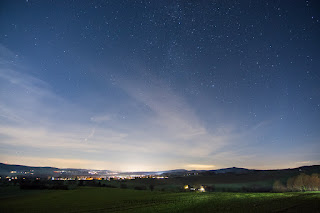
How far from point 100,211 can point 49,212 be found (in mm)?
8393

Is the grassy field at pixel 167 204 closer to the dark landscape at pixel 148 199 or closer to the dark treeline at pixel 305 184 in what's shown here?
the dark landscape at pixel 148 199

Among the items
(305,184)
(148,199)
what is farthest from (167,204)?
(305,184)

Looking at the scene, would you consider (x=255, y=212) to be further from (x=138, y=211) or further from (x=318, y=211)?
(x=138, y=211)

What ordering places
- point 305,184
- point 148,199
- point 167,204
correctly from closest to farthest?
point 167,204
point 148,199
point 305,184

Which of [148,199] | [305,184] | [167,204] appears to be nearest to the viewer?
[167,204]

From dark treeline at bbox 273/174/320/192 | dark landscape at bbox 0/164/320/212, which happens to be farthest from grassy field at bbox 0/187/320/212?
dark treeline at bbox 273/174/320/192

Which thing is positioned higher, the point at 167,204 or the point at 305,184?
the point at 305,184

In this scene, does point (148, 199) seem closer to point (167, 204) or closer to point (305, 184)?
point (167, 204)

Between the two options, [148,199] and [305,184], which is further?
[305,184]

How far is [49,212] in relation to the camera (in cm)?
3341

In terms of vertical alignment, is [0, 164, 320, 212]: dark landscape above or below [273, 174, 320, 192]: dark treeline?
below

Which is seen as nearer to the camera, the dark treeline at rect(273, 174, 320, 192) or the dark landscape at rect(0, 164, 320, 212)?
the dark landscape at rect(0, 164, 320, 212)

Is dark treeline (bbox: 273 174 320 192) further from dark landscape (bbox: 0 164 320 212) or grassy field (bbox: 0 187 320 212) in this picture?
grassy field (bbox: 0 187 320 212)

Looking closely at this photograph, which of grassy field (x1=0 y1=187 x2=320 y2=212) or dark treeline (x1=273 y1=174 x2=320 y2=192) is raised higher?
dark treeline (x1=273 y1=174 x2=320 y2=192)
